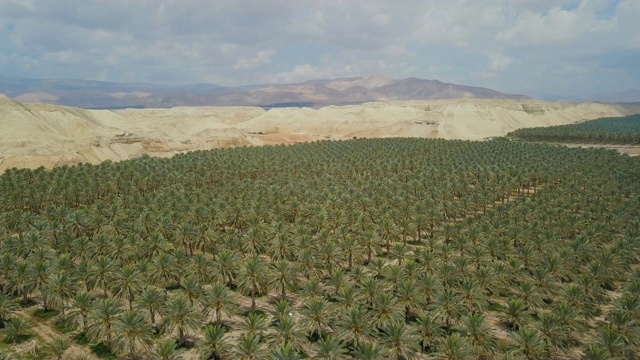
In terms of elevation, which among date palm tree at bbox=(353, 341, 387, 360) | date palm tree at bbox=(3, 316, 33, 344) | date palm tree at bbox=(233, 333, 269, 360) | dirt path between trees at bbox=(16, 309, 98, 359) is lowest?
dirt path between trees at bbox=(16, 309, 98, 359)

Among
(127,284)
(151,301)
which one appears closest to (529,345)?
(151,301)

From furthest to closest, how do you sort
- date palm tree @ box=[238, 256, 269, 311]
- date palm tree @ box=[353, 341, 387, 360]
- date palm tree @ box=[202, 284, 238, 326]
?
date palm tree @ box=[238, 256, 269, 311] → date palm tree @ box=[202, 284, 238, 326] → date palm tree @ box=[353, 341, 387, 360]

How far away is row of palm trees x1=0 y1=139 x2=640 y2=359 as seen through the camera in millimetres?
35750

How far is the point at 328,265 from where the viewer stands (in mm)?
49438

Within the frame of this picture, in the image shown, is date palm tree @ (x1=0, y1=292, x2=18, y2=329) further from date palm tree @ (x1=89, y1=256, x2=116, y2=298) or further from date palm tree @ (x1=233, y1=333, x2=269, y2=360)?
date palm tree @ (x1=233, y1=333, x2=269, y2=360)

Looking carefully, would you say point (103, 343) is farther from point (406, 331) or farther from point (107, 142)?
point (107, 142)

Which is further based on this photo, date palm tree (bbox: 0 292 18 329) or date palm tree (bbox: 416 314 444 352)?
date palm tree (bbox: 0 292 18 329)

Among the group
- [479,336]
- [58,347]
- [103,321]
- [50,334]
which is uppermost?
[479,336]

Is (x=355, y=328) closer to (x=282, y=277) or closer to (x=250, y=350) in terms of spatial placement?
(x=250, y=350)

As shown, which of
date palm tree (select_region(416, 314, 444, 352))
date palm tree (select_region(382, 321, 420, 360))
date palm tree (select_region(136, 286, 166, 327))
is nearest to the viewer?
date palm tree (select_region(382, 321, 420, 360))

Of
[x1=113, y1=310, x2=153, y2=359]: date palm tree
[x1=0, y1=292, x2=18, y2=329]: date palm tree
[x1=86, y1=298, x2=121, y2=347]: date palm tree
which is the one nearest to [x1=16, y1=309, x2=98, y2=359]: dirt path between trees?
[x1=86, y1=298, x2=121, y2=347]: date palm tree

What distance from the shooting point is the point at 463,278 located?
44219 millimetres

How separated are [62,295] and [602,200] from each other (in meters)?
74.3

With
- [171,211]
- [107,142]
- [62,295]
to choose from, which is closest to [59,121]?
[107,142]
